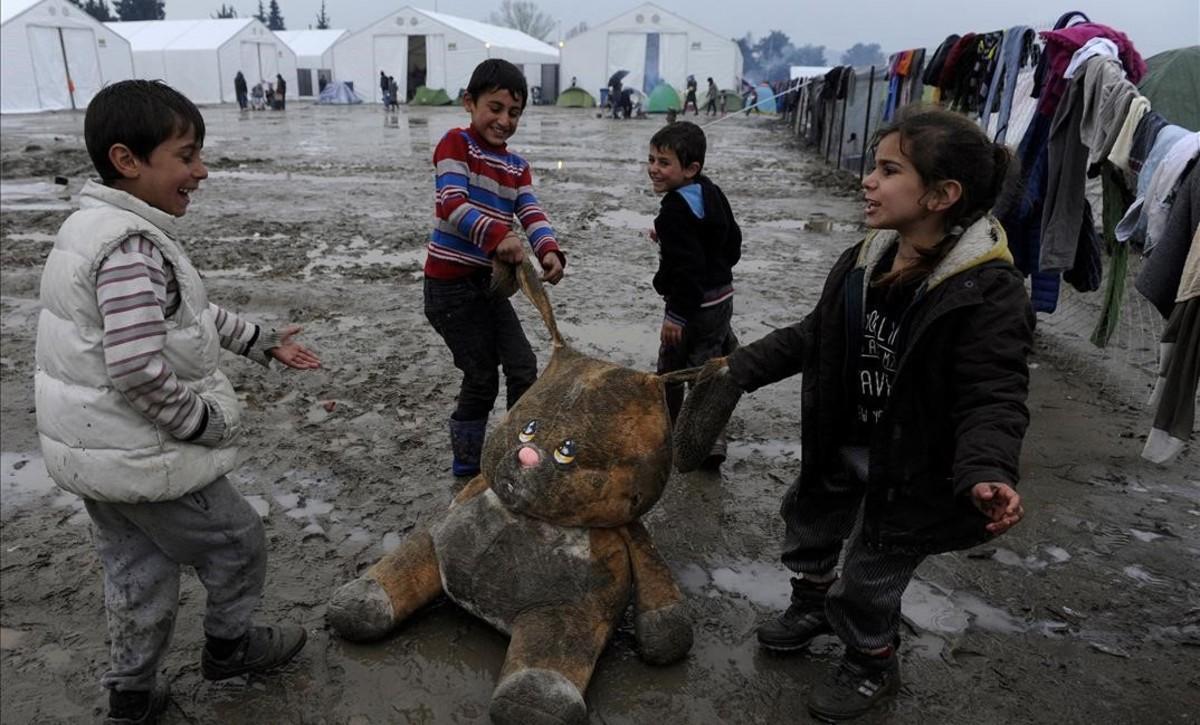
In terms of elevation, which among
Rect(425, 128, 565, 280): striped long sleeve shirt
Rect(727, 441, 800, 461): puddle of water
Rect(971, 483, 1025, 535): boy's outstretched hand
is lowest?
Rect(727, 441, 800, 461): puddle of water

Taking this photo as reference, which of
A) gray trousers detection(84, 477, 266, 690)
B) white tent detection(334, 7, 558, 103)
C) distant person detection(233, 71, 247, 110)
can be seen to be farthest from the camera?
white tent detection(334, 7, 558, 103)

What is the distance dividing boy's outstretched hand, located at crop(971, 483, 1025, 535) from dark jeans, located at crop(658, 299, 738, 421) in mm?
1879

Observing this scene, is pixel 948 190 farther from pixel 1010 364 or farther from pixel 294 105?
pixel 294 105

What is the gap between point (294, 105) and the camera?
132 feet

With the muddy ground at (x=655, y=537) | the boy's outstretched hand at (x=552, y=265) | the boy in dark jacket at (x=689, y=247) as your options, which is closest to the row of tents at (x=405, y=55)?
the muddy ground at (x=655, y=537)

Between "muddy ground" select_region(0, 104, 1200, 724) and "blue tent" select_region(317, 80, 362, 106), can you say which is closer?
"muddy ground" select_region(0, 104, 1200, 724)

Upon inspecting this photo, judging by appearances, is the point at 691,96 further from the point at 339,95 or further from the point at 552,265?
the point at 552,265

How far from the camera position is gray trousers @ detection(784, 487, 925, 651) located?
7.57 ft

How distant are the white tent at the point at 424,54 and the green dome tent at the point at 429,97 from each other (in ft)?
2.95

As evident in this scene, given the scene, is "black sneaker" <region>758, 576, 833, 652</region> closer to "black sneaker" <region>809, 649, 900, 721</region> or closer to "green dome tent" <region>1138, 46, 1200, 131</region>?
"black sneaker" <region>809, 649, 900, 721</region>

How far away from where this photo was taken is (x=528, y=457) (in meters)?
2.47

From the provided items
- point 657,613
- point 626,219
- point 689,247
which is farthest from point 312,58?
point 657,613

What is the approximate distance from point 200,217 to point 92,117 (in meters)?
8.52

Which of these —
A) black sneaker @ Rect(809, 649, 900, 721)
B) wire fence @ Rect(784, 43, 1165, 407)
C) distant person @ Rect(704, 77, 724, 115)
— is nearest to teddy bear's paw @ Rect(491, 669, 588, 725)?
black sneaker @ Rect(809, 649, 900, 721)
